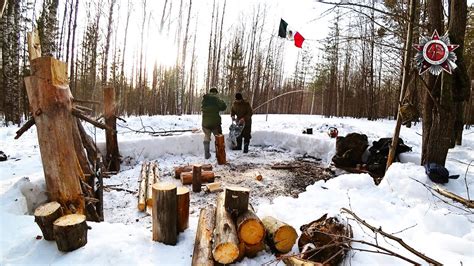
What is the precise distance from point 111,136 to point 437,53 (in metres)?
7.37

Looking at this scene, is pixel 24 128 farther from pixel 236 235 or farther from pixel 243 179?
pixel 243 179

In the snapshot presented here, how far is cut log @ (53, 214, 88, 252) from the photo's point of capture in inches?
106

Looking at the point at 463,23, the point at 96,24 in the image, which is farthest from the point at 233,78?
the point at 463,23

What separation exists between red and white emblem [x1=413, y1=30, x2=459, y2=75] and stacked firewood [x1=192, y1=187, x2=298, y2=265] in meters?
3.78

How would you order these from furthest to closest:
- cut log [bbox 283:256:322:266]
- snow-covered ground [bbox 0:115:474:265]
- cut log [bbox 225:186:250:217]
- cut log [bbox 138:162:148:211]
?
cut log [bbox 138:162:148:211] → cut log [bbox 225:186:250:217] → snow-covered ground [bbox 0:115:474:265] → cut log [bbox 283:256:322:266]

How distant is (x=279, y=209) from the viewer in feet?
13.7

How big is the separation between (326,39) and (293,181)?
3.46m

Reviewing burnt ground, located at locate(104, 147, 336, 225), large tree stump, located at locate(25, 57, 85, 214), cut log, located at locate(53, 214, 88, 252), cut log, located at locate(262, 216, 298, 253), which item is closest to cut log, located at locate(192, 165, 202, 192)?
burnt ground, located at locate(104, 147, 336, 225)

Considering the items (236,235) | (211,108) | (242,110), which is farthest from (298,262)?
(242,110)

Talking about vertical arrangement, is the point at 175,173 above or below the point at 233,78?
below

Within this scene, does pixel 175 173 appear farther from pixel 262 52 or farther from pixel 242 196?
pixel 262 52

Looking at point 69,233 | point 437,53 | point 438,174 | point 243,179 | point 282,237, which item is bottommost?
point 243,179

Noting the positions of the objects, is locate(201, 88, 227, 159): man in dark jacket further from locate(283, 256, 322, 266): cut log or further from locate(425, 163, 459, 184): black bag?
locate(283, 256, 322, 266): cut log

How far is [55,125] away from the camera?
338 centimetres
